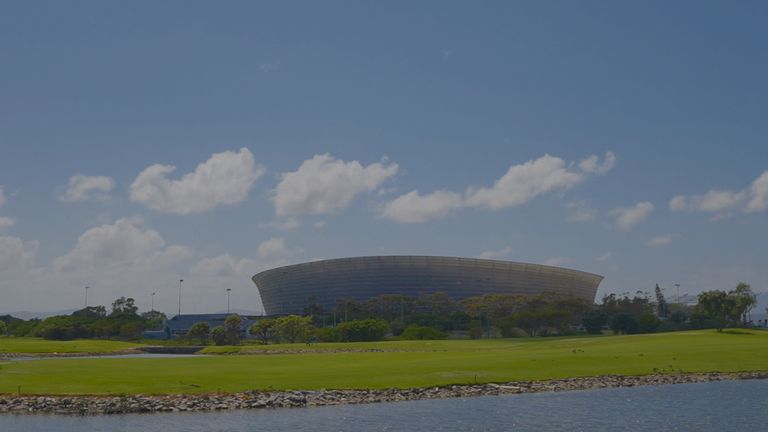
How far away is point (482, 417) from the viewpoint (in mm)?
34875

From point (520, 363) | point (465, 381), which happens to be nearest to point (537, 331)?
point (520, 363)

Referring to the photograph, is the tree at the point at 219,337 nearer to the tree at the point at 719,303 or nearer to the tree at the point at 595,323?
the tree at the point at 595,323

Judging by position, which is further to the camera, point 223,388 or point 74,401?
point 223,388

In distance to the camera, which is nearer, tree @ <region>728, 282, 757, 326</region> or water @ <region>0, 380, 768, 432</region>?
water @ <region>0, 380, 768, 432</region>

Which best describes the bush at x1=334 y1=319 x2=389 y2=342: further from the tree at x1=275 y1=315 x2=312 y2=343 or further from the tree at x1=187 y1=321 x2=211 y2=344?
the tree at x1=187 y1=321 x2=211 y2=344

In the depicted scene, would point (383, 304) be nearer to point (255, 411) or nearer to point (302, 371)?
point (302, 371)

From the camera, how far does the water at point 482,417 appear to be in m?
32.4

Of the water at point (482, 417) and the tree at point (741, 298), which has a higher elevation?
the tree at point (741, 298)

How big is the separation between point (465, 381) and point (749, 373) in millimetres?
20955

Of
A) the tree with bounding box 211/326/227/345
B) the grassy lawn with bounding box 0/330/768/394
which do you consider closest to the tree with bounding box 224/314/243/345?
the tree with bounding box 211/326/227/345

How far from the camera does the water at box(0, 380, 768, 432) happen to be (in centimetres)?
3244

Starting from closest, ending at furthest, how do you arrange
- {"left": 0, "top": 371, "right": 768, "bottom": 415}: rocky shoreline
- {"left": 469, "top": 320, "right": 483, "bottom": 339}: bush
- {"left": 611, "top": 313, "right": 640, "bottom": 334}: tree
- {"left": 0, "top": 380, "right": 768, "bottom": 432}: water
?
{"left": 0, "top": 380, "right": 768, "bottom": 432}: water → {"left": 0, "top": 371, "right": 768, "bottom": 415}: rocky shoreline → {"left": 611, "top": 313, "right": 640, "bottom": 334}: tree → {"left": 469, "top": 320, "right": 483, "bottom": 339}: bush

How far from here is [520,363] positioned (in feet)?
185

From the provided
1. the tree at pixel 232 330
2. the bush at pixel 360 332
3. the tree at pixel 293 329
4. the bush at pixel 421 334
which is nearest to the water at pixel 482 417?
the bush at pixel 360 332
